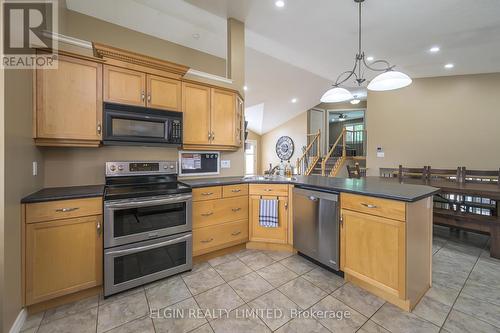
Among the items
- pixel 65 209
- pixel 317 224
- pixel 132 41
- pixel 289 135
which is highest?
pixel 132 41

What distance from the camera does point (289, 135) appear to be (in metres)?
9.77

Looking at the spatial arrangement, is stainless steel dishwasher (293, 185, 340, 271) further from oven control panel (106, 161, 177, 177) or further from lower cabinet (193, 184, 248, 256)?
oven control panel (106, 161, 177, 177)

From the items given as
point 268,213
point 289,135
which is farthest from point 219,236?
point 289,135

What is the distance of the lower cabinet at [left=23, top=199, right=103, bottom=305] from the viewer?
162 cm

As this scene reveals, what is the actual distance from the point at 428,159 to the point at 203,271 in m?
5.59

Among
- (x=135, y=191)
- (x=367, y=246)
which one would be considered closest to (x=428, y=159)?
(x=367, y=246)

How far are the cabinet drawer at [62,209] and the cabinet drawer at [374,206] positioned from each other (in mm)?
2309

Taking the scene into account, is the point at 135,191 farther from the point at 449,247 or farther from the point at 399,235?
the point at 449,247

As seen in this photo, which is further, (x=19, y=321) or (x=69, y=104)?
(x=69, y=104)

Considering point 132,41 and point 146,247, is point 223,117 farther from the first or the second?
point 146,247

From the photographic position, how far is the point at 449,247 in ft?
9.57

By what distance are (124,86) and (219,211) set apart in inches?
69.4

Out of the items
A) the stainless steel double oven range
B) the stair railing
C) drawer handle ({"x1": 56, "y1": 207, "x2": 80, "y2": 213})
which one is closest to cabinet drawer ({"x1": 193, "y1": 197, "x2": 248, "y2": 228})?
the stainless steel double oven range

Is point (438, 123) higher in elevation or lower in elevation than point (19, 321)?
higher
